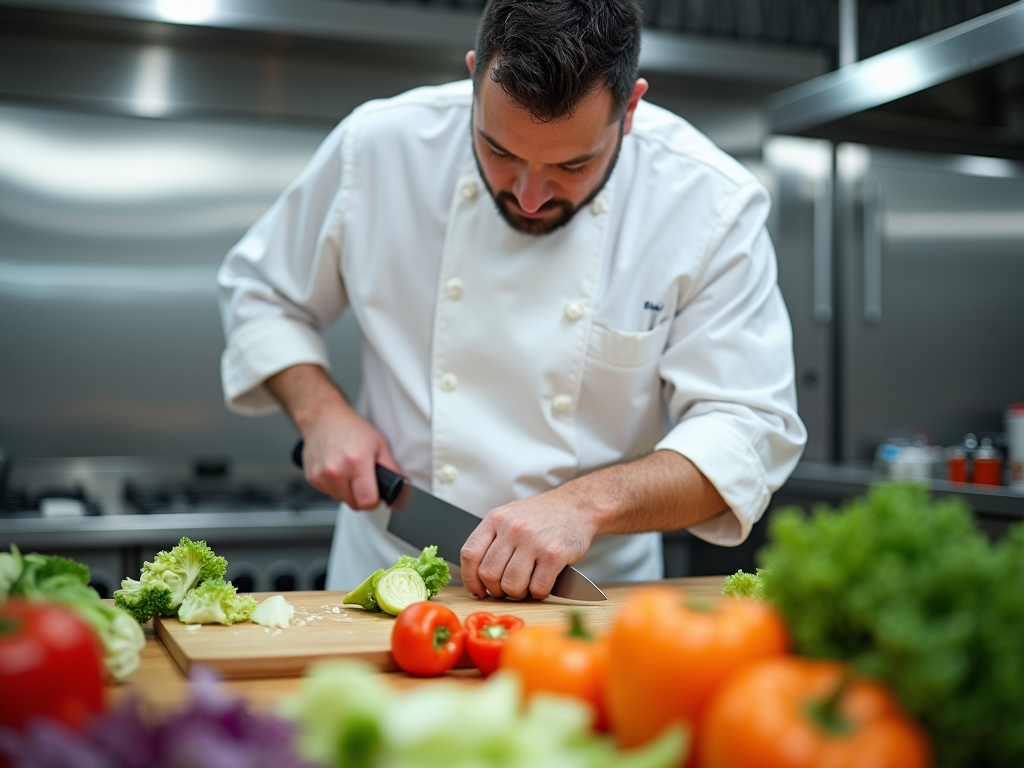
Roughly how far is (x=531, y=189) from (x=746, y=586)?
561 mm

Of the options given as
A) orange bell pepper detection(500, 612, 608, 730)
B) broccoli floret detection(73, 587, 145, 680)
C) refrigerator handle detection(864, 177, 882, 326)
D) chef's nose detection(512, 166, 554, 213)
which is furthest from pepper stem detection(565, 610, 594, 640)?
refrigerator handle detection(864, 177, 882, 326)

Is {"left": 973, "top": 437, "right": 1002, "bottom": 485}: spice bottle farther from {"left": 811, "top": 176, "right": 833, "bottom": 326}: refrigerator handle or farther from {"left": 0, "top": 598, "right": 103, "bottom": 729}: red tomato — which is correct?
{"left": 0, "top": 598, "right": 103, "bottom": 729}: red tomato

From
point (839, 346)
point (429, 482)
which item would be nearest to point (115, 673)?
point (429, 482)

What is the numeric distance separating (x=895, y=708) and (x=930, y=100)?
1.92m

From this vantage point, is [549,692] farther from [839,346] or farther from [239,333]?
[839,346]

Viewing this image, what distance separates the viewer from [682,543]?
8.58 feet

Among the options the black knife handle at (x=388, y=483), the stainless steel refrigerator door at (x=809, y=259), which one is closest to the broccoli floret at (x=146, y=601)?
the black knife handle at (x=388, y=483)

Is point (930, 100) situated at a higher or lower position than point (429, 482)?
higher

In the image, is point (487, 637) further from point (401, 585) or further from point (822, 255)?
point (822, 255)

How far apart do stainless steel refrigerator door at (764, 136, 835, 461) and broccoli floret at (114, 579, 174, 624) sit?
93.2 inches

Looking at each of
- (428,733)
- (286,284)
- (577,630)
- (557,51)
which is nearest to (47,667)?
(428,733)

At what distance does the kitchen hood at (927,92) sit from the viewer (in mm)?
1838

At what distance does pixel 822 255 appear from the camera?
311 centimetres

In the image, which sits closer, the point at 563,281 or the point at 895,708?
the point at 895,708
